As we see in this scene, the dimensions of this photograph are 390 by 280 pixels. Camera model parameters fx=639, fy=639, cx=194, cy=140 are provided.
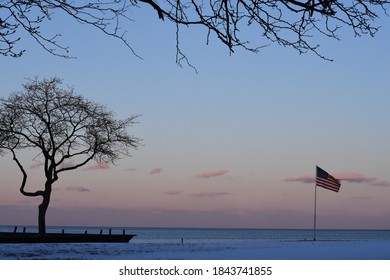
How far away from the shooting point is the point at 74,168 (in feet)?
144

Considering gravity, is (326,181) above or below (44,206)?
above

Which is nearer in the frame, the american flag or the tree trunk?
the american flag

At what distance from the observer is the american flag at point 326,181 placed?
1484 inches

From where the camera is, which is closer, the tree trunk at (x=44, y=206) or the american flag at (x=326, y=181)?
the american flag at (x=326, y=181)

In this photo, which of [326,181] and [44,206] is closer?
[326,181]

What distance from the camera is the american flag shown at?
37.7 m

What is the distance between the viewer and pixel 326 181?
3791 centimetres

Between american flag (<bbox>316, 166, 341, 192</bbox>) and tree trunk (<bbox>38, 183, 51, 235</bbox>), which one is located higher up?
american flag (<bbox>316, 166, 341, 192</bbox>)
